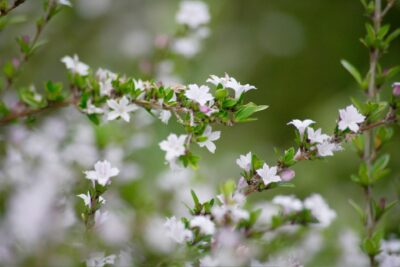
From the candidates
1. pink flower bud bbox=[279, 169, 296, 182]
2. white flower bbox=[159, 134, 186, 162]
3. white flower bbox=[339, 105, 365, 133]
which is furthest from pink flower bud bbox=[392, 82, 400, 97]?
white flower bbox=[159, 134, 186, 162]

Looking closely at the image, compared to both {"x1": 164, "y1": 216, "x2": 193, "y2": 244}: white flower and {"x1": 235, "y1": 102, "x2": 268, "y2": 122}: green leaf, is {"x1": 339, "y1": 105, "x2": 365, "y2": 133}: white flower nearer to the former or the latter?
{"x1": 235, "y1": 102, "x2": 268, "y2": 122}: green leaf

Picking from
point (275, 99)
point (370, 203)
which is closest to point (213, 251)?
point (370, 203)

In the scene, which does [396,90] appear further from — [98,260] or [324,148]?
[98,260]

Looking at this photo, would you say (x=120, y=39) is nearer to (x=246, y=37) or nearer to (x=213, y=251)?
(x=246, y=37)

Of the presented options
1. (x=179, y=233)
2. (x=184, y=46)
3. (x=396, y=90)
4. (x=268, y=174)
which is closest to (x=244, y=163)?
(x=268, y=174)

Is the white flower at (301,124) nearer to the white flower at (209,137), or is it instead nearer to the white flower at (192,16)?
the white flower at (209,137)

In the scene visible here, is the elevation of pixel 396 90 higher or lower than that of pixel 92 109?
lower

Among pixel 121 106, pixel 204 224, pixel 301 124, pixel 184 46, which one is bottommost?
pixel 204 224

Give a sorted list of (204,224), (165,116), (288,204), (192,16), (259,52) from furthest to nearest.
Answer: (259,52) → (192,16) → (288,204) → (165,116) → (204,224)
